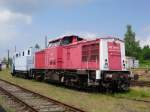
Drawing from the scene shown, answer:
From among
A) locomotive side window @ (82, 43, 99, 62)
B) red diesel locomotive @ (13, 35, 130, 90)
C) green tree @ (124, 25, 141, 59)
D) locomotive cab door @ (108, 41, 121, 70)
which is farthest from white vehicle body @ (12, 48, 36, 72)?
green tree @ (124, 25, 141, 59)

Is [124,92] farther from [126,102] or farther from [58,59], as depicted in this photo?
[58,59]

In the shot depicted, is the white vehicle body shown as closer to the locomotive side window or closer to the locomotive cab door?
the locomotive side window

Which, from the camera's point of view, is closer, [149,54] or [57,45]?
[57,45]

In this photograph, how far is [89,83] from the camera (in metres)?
18.2

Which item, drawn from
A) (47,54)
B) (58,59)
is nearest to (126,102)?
(58,59)

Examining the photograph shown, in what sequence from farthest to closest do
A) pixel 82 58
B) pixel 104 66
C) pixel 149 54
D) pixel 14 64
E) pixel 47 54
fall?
pixel 149 54
pixel 14 64
pixel 47 54
pixel 82 58
pixel 104 66

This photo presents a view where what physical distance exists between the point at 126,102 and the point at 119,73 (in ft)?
12.9

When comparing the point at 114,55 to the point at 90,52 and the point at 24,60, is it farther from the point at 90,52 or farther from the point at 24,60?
the point at 24,60

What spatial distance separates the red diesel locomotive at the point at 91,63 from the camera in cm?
1791

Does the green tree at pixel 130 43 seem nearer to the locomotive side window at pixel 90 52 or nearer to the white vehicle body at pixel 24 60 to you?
the white vehicle body at pixel 24 60

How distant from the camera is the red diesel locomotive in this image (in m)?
17.9

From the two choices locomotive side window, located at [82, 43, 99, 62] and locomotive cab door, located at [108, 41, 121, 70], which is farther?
locomotive side window, located at [82, 43, 99, 62]

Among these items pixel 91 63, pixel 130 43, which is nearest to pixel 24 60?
pixel 91 63

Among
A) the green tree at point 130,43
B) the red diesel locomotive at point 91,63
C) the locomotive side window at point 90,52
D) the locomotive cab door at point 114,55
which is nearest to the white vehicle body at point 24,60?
the red diesel locomotive at point 91,63
